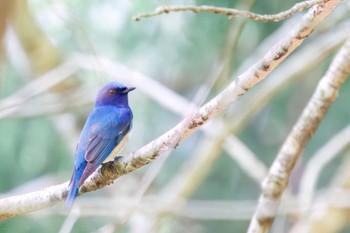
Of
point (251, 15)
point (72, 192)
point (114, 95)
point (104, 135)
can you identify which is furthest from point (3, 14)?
point (114, 95)

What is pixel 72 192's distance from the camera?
2889 millimetres

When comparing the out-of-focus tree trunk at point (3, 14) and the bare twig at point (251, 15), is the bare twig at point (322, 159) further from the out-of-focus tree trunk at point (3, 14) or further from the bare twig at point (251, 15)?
the out-of-focus tree trunk at point (3, 14)

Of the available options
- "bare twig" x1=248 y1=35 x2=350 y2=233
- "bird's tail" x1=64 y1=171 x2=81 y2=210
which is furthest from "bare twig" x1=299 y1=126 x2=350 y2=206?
"bird's tail" x1=64 y1=171 x2=81 y2=210

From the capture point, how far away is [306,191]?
5262 mm

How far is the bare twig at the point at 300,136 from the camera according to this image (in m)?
4.23

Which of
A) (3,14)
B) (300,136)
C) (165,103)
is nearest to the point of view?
(3,14)

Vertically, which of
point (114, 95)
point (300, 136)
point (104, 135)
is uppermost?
point (300, 136)

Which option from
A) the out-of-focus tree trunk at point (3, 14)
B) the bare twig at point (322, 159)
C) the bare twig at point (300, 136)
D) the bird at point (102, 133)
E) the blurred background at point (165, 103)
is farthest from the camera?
the blurred background at point (165, 103)

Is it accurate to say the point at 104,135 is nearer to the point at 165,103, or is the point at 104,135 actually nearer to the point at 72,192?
the point at 72,192

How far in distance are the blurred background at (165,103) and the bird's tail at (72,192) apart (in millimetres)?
2167

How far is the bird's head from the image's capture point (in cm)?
365

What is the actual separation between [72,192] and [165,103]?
2.96 meters

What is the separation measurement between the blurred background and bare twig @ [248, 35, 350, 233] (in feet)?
2.47

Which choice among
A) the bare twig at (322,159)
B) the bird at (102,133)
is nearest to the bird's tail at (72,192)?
the bird at (102,133)
